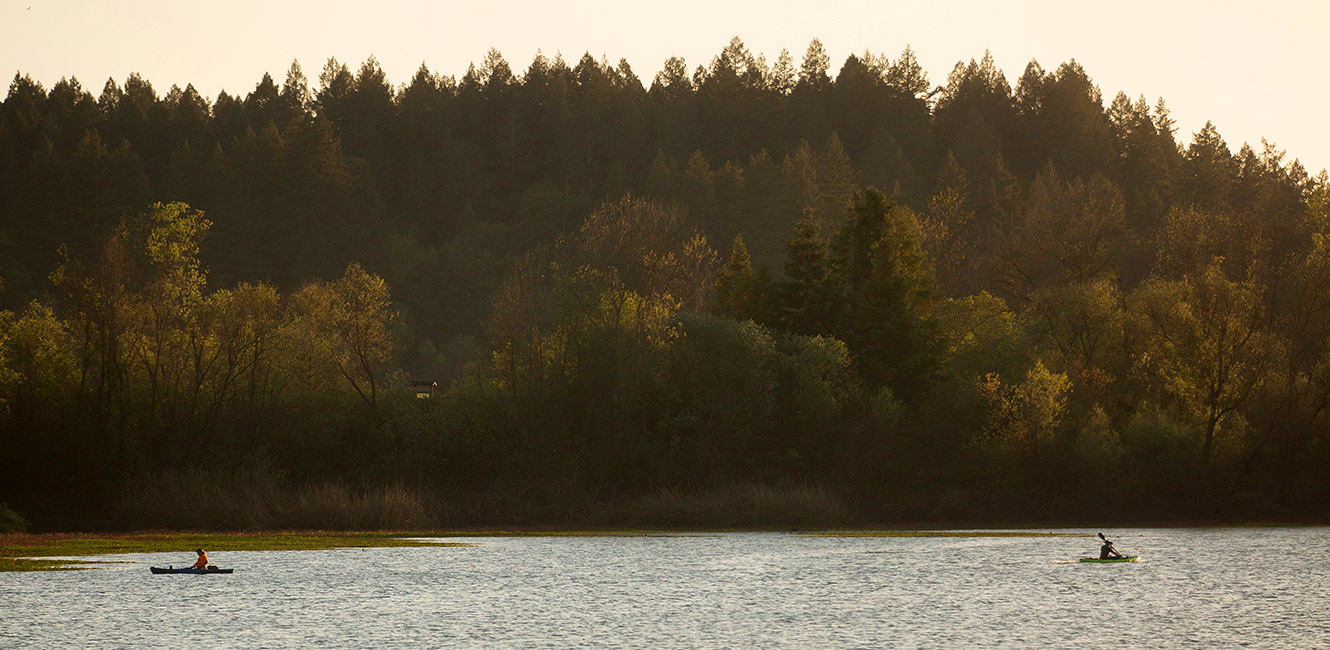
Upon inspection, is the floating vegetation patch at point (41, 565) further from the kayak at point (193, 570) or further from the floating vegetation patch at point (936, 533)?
the floating vegetation patch at point (936, 533)

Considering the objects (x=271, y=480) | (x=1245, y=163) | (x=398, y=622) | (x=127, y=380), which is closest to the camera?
(x=398, y=622)

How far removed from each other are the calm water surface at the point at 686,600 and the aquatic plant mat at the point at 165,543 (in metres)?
2.75

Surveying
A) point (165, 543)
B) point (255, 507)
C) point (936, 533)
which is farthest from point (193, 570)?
point (936, 533)

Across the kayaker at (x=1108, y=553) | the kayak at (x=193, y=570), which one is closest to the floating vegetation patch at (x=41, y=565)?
the kayak at (x=193, y=570)

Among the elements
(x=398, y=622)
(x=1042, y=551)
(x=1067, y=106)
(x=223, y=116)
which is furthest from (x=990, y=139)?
(x=398, y=622)

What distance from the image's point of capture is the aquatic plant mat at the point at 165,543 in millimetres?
49469

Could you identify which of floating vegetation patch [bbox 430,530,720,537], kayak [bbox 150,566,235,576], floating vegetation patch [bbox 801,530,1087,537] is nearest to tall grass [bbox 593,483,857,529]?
floating vegetation patch [bbox 430,530,720,537]

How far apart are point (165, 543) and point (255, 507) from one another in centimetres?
1039

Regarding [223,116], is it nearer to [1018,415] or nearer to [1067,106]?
[1067,106]

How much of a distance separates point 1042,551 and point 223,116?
146m

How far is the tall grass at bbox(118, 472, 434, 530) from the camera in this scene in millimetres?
65812

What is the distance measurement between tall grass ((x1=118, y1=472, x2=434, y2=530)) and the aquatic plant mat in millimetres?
2629

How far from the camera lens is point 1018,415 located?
79562 mm

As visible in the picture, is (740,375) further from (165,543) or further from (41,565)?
(41,565)
